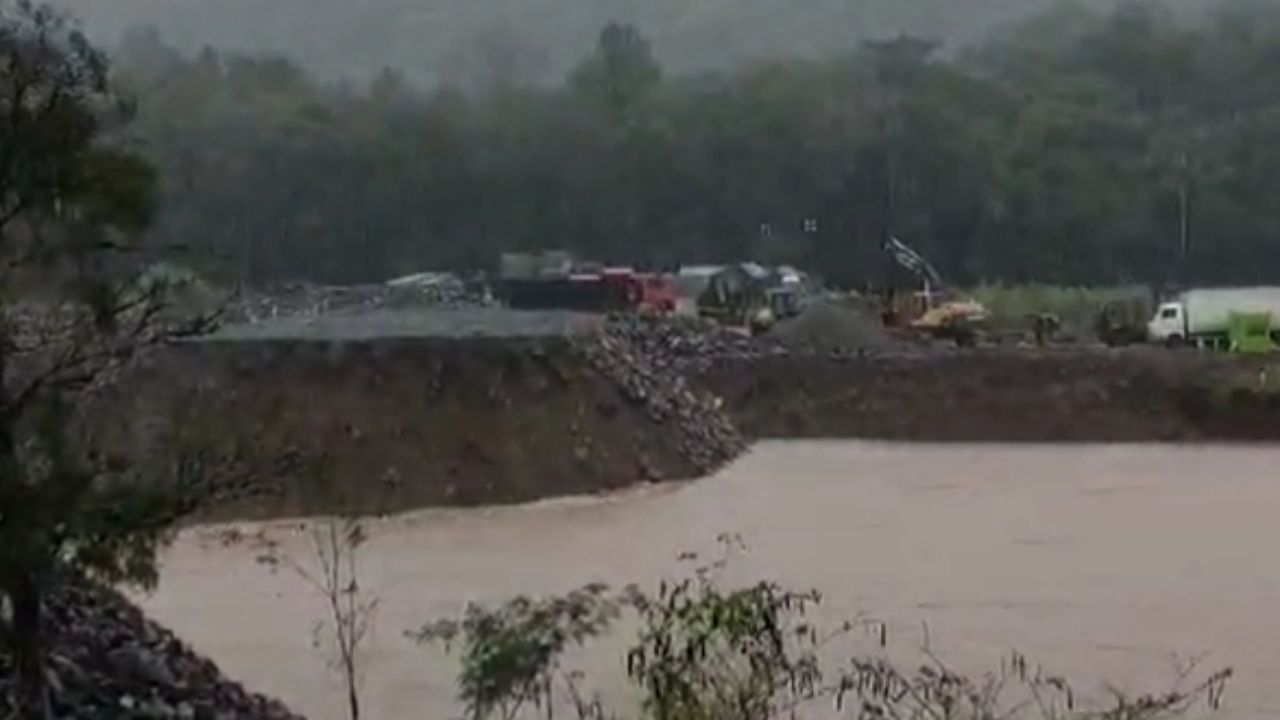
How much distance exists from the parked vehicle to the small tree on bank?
86.7ft

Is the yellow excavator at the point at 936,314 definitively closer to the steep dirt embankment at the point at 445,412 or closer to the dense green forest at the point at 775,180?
the dense green forest at the point at 775,180

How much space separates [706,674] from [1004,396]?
24.1 m

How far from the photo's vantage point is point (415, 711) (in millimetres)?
13156

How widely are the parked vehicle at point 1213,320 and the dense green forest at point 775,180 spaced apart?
12.3 metres

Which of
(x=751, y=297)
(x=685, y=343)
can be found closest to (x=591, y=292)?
(x=685, y=343)

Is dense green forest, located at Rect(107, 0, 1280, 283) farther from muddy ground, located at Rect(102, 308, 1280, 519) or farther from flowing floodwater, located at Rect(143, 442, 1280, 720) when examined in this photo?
flowing floodwater, located at Rect(143, 442, 1280, 720)

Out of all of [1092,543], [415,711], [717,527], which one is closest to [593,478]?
[717,527]

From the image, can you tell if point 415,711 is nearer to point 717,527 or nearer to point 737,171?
point 717,527

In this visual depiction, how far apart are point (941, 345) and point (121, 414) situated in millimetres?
22453

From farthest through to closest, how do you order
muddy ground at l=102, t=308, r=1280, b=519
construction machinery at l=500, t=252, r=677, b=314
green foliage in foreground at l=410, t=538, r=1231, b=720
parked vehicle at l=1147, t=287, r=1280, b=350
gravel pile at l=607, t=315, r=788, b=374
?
construction machinery at l=500, t=252, r=677, b=314, parked vehicle at l=1147, t=287, r=1280, b=350, gravel pile at l=607, t=315, r=788, b=374, muddy ground at l=102, t=308, r=1280, b=519, green foliage in foreground at l=410, t=538, r=1231, b=720

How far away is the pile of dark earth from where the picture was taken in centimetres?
1112

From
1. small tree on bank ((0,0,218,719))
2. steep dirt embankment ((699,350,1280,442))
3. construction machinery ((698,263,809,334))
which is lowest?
steep dirt embankment ((699,350,1280,442))

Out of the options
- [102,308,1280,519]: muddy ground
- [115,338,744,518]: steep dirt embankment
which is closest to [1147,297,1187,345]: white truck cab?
[102,308,1280,519]: muddy ground

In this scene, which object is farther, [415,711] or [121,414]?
[415,711]
